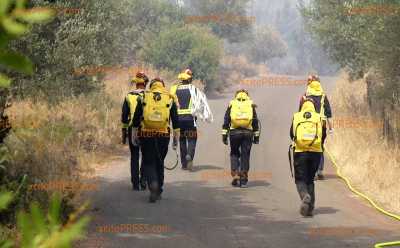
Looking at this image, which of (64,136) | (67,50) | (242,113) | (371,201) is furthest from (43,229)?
(64,136)

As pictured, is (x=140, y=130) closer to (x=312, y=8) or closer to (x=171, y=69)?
(x=312, y=8)

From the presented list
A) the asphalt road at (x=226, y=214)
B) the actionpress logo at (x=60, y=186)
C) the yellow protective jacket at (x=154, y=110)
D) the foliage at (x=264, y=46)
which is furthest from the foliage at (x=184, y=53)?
the foliage at (x=264, y=46)

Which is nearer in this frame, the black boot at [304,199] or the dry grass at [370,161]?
the black boot at [304,199]

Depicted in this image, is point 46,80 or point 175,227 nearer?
point 175,227

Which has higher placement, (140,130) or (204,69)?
(204,69)

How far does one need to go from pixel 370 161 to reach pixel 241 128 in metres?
3.00

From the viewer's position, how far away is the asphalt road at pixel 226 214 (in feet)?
27.4

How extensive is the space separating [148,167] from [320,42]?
44.4 ft

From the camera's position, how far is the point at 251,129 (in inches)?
480

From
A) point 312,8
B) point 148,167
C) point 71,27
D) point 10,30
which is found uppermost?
point 312,8

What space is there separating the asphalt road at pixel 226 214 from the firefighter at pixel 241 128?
491mm

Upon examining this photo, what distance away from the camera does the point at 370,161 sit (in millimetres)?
13367

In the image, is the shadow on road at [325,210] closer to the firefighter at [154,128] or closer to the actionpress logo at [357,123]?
the firefighter at [154,128]

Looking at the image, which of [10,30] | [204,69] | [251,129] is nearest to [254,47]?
[204,69]
